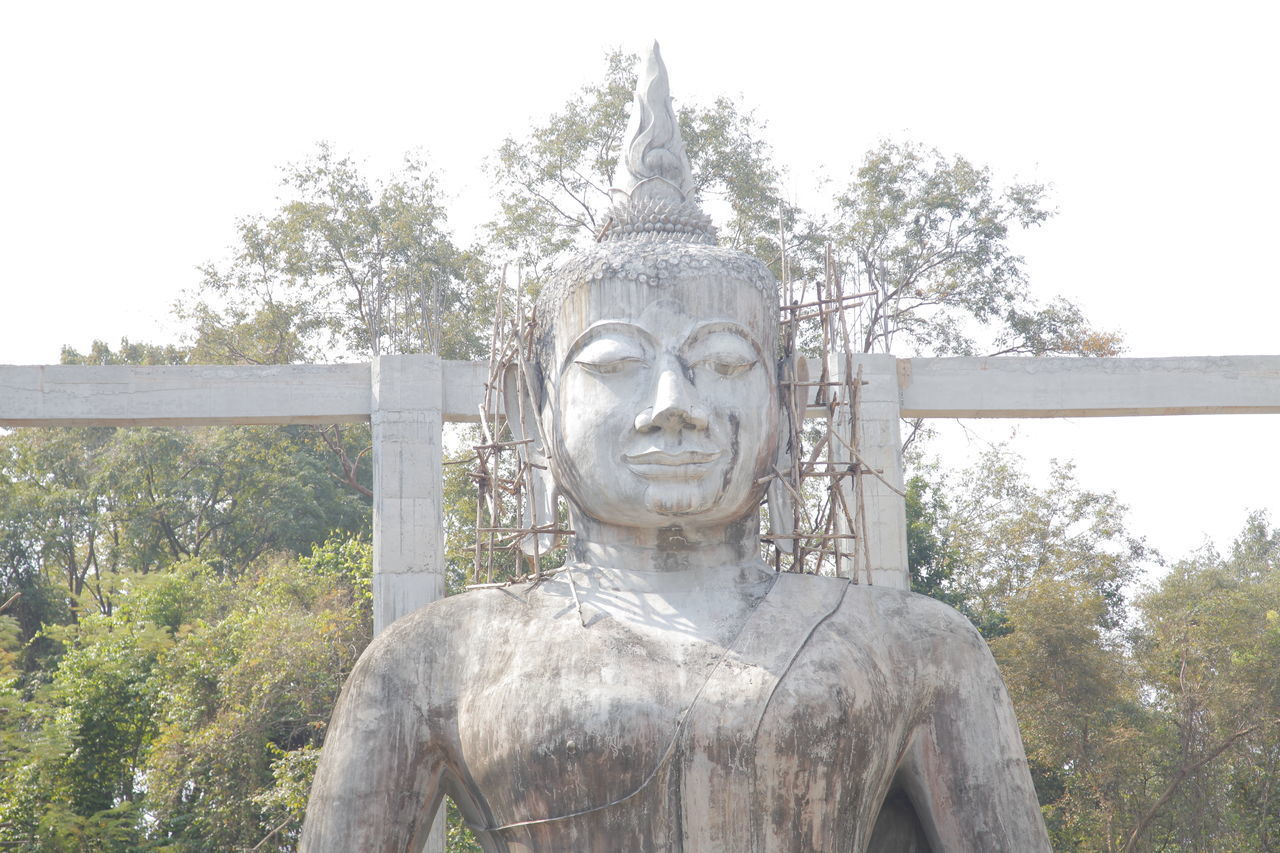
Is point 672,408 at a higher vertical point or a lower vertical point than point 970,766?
higher

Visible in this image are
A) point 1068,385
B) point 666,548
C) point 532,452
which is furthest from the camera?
point 1068,385

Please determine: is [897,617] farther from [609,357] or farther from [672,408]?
[609,357]

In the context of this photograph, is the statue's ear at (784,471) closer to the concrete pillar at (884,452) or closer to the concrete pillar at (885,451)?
the concrete pillar at (884,452)

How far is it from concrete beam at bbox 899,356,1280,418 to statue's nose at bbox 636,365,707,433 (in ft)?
25.4

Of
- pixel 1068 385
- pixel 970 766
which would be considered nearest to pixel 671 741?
pixel 970 766

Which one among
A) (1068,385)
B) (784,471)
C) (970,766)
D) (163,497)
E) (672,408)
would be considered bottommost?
(163,497)

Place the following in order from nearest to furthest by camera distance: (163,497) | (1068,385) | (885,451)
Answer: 1. (885,451)
2. (1068,385)
3. (163,497)

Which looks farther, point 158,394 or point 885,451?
point 885,451

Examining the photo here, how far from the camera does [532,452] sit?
5.42 meters

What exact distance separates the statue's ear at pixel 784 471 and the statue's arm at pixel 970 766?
2.17ft

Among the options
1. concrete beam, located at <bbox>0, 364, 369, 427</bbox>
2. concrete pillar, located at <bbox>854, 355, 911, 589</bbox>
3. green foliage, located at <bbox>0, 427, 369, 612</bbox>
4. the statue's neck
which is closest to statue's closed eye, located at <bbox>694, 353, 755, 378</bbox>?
the statue's neck

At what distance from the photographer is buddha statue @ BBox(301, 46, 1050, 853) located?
4461 mm

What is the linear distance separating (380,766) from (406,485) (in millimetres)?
7006

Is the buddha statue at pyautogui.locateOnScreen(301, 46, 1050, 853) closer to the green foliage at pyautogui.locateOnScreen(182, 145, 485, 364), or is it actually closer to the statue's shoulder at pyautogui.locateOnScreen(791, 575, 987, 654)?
the statue's shoulder at pyautogui.locateOnScreen(791, 575, 987, 654)
